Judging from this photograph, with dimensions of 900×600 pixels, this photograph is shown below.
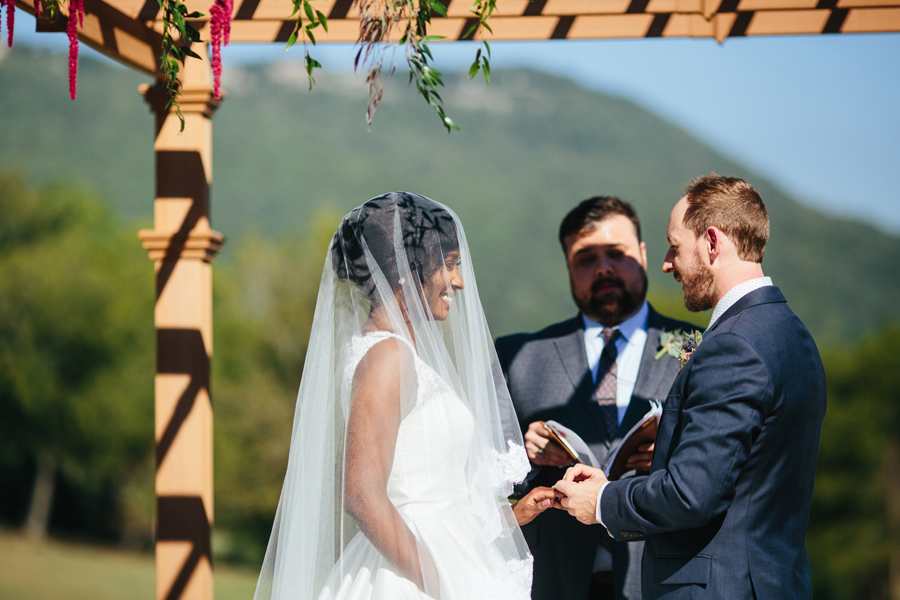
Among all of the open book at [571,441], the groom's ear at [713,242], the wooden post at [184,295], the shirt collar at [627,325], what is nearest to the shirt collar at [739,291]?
the groom's ear at [713,242]

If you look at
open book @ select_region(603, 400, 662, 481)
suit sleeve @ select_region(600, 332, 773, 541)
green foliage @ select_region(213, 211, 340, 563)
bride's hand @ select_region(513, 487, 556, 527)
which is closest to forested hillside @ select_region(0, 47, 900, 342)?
green foliage @ select_region(213, 211, 340, 563)

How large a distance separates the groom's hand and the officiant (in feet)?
1.27

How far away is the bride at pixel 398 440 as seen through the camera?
7.73 feet

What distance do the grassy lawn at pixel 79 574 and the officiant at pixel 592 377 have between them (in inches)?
814

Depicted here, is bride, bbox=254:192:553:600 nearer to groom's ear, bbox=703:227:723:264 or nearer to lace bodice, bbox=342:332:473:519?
lace bodice, bbox=342:332:473:519

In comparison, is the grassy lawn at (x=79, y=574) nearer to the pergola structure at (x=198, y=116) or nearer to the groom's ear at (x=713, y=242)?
the pergola structure at (x=198, y=116)

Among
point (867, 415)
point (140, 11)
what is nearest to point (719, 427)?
point (140, 11)

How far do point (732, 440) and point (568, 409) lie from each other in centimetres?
128

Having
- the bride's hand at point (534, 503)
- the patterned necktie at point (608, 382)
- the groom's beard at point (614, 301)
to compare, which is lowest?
the bride's hand at point (534, 503)

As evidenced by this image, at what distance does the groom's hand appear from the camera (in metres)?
2.54

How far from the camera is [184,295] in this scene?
3898 mm

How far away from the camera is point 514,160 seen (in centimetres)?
10544

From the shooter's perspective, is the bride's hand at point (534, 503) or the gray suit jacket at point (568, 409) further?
the gray suit jacket at point (568, 409)

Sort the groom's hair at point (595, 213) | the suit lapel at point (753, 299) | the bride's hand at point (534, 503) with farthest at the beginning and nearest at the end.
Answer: the groom's hair at point (595, 213) → the bride's hand at point (534, 503) → the suit lapel at point (753, 299)
